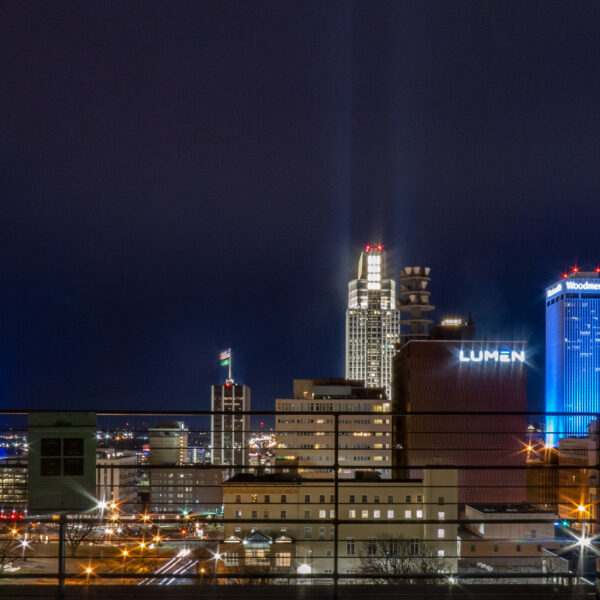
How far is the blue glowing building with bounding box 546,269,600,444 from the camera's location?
95.4 m

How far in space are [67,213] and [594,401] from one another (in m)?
80.9

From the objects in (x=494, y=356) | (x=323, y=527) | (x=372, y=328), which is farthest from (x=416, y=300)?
(x=323, y=527)

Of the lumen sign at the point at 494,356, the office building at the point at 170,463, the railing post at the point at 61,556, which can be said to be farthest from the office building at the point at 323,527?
the lumen sign at the point at 494,356

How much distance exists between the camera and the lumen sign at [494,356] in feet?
179

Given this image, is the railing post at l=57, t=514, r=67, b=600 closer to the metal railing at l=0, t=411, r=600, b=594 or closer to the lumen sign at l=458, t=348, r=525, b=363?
the metal railing at l=0, t=411, r=600, b=594

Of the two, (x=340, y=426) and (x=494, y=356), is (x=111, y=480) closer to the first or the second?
(x=340, y=426)

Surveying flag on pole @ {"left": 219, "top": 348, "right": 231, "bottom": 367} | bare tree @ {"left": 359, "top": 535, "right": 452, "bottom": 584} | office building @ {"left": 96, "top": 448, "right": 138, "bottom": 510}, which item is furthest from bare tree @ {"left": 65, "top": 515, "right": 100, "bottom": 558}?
flag on pole @ {"left": 219, "top": 348, "right": 231, "bottom": 367}

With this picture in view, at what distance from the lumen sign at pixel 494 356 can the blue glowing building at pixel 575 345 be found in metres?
42.7

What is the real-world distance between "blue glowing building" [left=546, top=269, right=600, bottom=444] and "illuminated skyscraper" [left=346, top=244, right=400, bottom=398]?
2332 cm

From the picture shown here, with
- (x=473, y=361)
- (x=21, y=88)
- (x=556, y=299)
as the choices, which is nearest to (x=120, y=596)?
(x=473, y=361)

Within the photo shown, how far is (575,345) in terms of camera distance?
96.5m

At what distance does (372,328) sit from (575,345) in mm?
29091

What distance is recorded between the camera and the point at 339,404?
174ft

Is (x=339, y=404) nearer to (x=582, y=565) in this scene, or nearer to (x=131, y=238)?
(x=582, y=565)
